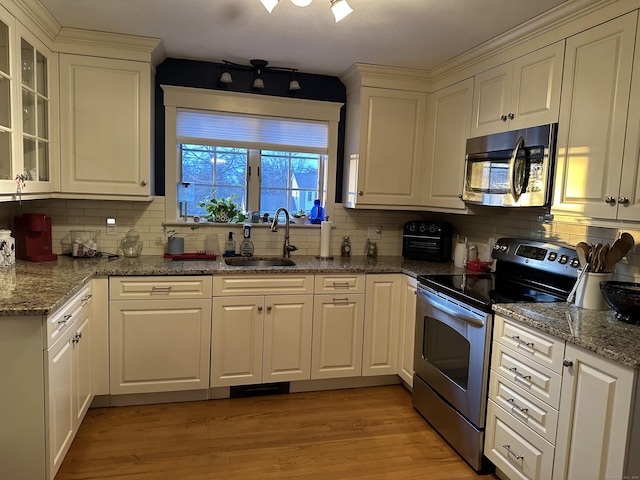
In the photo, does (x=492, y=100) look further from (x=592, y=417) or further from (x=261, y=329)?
(x=261, y=329)

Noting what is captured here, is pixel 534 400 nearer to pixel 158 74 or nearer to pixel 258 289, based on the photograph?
pixel 258 289

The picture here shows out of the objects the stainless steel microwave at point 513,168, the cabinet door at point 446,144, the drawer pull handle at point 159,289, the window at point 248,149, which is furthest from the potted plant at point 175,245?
the stainless steel microwave at point 513,168

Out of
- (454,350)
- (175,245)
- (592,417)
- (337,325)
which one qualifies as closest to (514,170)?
(454,350)

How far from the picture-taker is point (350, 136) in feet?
11.8

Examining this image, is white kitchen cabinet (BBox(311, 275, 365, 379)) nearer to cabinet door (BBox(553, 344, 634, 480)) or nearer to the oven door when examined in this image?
the oven door

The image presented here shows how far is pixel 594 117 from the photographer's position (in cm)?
211

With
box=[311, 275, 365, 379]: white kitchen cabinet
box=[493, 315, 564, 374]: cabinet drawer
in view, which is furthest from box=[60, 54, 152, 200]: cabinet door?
box=[493, 315, 564, 374]: cabinet drawer

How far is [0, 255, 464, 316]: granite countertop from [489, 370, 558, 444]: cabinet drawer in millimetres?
976

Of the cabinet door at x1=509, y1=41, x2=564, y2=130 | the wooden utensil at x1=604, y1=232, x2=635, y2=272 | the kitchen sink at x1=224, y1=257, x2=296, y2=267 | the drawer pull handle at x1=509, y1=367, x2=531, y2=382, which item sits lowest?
the drawer pull handle at x1=509, y1=367, x2=531, y2=382

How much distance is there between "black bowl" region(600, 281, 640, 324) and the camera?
188 centimetres

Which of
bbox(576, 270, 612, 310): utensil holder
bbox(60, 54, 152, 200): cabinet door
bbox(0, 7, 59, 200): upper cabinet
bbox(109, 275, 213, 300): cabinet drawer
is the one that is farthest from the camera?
bbox(60, 54, 152, 200): cabinet door

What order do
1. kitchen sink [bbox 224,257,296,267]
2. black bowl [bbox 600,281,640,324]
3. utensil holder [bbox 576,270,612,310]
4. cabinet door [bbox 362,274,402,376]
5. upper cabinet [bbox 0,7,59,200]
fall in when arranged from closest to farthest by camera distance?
black bowl [bbox 600,281,640,324] < utensil holder [bbox 576,270,612,310] < upper cabinet [bbox 0,7,59,200] < cabinet door [bbox 362,274,402,376] < kitchen sink [bbox 224,257,296,267]

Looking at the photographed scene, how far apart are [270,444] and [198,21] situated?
2418 millimetres

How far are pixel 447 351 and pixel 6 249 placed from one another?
261 centimetres
